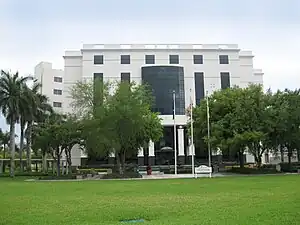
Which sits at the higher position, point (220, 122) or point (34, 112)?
point (34, 112)

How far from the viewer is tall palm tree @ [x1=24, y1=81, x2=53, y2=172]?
5225cm

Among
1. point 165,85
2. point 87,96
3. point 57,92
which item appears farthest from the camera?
point 57,92

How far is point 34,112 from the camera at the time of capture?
177 ft

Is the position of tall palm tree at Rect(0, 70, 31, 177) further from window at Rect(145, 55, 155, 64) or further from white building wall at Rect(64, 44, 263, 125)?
window at Rect(145, 55, 155, 64)

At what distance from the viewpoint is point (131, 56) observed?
77.1 m

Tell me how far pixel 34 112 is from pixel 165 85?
26.0 m

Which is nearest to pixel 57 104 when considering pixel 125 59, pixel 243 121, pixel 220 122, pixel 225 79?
pixel 125 59

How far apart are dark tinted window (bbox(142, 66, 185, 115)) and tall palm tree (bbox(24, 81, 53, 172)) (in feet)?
60.0

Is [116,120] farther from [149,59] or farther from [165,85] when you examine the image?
[149,59]

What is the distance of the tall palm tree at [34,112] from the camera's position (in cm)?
5225

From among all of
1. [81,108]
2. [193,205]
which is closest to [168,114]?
[81,108]

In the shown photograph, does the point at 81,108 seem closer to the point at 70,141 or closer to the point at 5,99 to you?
the point at 70,141

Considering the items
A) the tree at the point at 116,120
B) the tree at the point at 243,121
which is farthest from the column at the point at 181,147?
the tree at the point at 116,120

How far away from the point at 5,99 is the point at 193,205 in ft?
136
